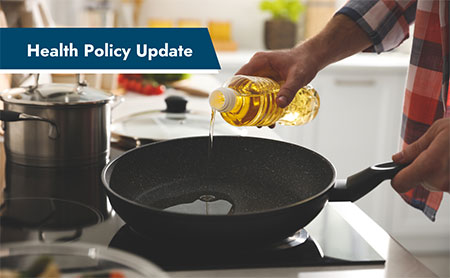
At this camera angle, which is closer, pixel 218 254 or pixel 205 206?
pixel 218 254

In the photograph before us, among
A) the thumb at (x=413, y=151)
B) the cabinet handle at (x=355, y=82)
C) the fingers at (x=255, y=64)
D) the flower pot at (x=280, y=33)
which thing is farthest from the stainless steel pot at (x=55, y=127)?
the flower pot at (x=280, y=33)

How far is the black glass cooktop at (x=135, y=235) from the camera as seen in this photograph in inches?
27.6

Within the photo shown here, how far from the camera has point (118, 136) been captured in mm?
1271

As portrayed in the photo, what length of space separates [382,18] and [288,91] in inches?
16.1

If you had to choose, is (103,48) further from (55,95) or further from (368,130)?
(368,130)

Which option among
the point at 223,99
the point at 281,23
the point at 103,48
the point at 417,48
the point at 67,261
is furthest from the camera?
the point at 281,23

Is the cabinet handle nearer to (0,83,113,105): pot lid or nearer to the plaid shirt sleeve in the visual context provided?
the plaid shirt sleeve

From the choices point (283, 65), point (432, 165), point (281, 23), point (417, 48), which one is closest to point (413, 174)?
point (432, 165)

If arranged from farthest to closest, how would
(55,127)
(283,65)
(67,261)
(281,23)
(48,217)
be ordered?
(281,23)
(283,65)
(55,127)
(48,217)
(67,261)

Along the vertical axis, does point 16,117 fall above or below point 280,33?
above

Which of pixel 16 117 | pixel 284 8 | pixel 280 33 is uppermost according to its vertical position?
pixel 16 117

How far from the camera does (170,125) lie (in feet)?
4.32

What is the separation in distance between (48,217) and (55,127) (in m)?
0.25

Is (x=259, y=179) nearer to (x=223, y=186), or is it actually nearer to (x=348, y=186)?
(x=223, y=186)
